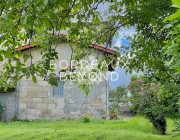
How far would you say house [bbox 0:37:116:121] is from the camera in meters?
15.2

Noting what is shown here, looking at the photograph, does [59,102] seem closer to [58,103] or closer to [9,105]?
[58,103]

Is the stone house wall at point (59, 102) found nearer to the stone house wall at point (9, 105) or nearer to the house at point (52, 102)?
the house at point (52, 102)

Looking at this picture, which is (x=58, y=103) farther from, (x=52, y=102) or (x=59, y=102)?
(x=52, y=102)

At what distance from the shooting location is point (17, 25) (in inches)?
189

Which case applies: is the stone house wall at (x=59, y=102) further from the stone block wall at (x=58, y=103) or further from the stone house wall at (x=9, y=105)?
the stone house wall at (x=9, y=105)

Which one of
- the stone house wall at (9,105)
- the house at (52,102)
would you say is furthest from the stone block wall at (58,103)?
the stone house wall at (9,105)

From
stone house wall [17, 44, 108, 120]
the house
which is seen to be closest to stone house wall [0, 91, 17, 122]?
the house

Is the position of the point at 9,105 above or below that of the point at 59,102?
below

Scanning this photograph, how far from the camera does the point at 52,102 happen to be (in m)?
15.3

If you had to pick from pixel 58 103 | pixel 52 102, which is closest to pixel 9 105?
pixel 52 102

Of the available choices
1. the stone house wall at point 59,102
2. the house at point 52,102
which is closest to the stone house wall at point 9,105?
the house at point 52,102

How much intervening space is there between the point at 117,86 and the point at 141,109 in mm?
5674

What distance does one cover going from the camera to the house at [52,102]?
15.2 meters

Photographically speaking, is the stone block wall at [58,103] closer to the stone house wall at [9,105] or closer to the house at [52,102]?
the house at [52,102]
